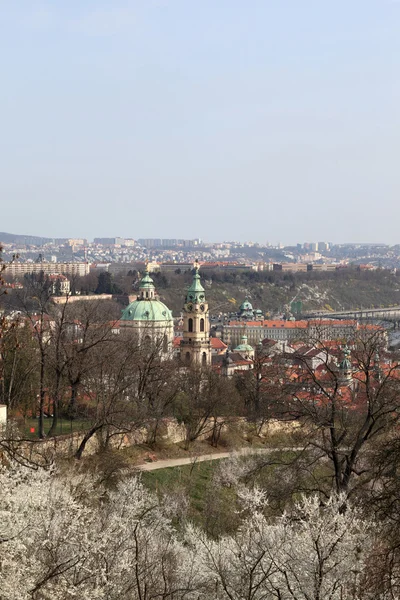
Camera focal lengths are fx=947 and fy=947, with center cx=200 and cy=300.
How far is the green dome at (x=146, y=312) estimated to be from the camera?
210ft

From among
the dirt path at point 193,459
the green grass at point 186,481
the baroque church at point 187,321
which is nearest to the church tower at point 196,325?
the baroque church at point 187,321

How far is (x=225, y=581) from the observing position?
37.2ft

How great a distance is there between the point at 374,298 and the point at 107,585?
14057 cm

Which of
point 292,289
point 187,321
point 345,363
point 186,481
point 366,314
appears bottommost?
point 366,314

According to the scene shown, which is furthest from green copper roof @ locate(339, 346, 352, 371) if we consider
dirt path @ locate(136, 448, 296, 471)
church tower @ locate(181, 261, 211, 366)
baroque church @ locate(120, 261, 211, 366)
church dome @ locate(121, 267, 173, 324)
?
church dome @ locate(121, 267, 173, 324)

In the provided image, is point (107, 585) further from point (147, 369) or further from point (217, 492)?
point (147, 369)

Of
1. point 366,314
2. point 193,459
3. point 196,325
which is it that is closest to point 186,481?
point 193,459

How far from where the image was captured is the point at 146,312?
2516 inches

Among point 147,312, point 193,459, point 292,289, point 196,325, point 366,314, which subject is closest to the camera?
point 193,459

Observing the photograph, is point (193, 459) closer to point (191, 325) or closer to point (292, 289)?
point (191, 325)

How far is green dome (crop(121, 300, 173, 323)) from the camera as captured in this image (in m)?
63.9

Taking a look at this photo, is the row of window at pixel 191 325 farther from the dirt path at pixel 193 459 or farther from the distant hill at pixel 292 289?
the distant hill at pixel 292 289

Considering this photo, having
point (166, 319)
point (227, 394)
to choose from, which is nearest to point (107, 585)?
point (227, 394)

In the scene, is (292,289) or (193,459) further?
(292,289)
